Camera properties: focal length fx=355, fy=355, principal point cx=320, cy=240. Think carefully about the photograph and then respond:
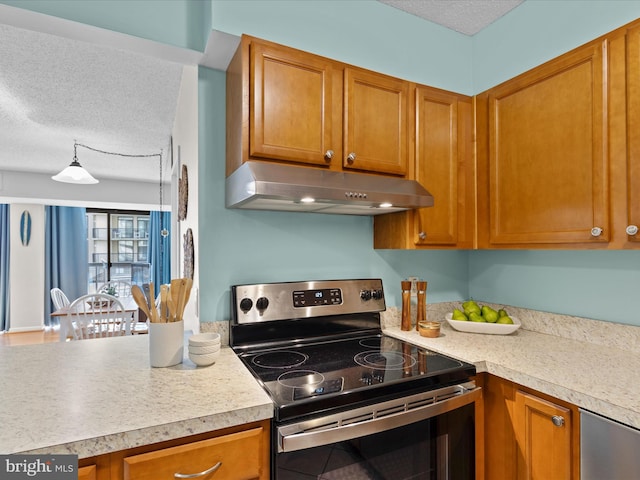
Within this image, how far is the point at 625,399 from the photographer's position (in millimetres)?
988

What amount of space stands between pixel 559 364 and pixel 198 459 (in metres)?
1.23

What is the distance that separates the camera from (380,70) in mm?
1738

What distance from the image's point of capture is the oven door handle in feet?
3.19

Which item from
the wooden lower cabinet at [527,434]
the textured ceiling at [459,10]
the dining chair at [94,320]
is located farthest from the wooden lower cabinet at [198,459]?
the dining chair at [94,320]

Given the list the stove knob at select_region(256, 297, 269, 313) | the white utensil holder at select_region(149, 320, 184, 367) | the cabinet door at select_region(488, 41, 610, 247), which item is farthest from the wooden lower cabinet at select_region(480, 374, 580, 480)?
the white utensil holder at select_region(149, 320, 184, 367)

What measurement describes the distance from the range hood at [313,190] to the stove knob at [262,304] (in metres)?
0.41

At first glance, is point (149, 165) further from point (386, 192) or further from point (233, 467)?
point (233, 467)

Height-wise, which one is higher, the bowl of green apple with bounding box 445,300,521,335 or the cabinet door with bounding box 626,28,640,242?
the cabinet door with bounding box 626,28,640,242

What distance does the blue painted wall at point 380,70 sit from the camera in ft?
4.76

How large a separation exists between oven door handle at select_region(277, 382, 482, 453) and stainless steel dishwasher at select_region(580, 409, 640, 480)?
0.33 m

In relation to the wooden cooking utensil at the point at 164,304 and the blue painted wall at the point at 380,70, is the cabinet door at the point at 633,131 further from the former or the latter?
the wooden cooking utensil at the point at 164,304

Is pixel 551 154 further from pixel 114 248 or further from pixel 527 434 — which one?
pixel 114 248

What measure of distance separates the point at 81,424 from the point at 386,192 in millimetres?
1224

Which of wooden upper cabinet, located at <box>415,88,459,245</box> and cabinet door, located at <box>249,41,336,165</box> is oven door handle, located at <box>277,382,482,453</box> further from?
cabinet door, located at <box>249,41,336,165</box>
